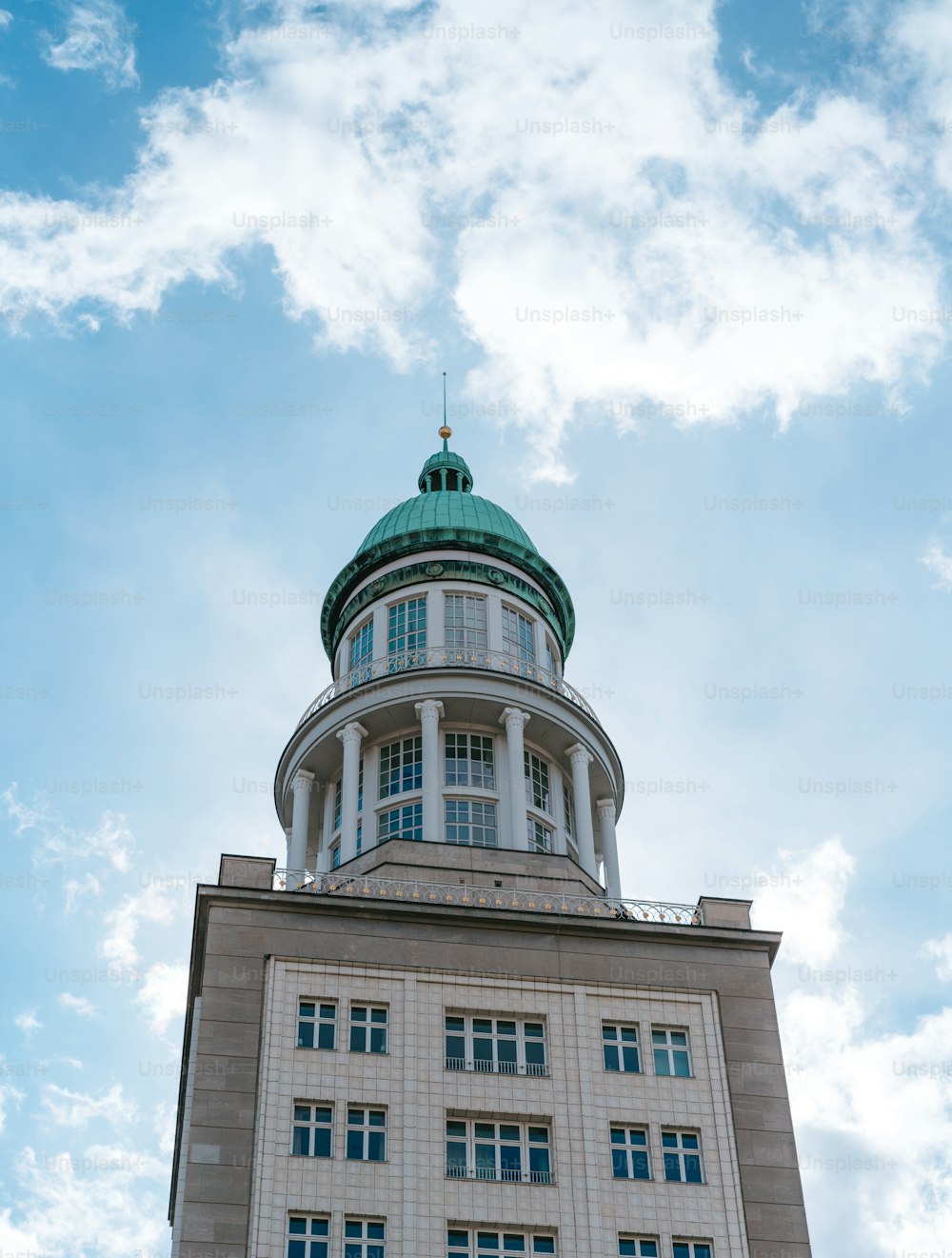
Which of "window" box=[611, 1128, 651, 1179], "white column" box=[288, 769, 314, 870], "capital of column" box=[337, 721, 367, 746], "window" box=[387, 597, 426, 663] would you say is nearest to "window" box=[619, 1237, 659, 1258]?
"window" box=[611, 1128, 651, 1179]

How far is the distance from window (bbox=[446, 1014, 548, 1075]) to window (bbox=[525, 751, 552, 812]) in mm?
11374

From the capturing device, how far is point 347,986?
149 feet

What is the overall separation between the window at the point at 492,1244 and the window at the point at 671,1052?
5.97 m

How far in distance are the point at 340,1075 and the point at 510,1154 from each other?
4903mm

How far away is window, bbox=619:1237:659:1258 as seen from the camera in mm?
41875

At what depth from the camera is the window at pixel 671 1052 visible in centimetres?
4559

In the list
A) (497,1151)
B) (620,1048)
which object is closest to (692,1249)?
(497,1151)

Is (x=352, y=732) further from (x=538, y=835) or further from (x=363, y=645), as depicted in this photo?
(x=538, y=835)

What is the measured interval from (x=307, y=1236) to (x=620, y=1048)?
1016 centimetres

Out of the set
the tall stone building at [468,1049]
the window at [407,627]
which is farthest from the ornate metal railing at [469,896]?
the window at [407,627]

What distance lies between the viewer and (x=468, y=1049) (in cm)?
4506

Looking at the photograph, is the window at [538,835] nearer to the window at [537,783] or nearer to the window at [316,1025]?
the window at [537,783]

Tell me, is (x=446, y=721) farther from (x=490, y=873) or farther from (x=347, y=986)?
(x=347, y=986)

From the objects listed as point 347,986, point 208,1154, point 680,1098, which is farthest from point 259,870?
point 680,1098
